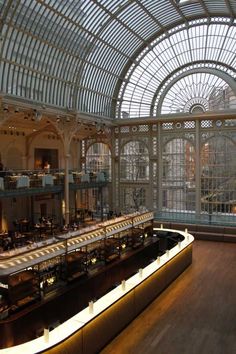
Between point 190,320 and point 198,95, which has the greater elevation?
point 198,95

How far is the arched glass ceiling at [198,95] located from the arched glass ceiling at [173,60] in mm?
313

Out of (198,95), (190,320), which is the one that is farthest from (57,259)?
(198,95)

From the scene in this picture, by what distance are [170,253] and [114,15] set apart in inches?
649

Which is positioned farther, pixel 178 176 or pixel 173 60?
pixel 173 60

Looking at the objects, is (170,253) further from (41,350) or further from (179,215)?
(179,215)

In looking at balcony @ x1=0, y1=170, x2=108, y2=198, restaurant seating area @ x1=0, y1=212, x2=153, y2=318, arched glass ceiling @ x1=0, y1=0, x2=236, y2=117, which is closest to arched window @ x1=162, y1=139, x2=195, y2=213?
balcony @ x1=0, y1=170, x2=108, y2=198

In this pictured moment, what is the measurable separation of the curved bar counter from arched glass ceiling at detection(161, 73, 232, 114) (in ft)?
53.6

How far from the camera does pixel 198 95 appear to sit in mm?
27984

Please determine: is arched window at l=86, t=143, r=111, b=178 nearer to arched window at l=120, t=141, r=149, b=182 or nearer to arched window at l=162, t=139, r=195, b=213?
arched window at l=120, t=141, r=149, b=182

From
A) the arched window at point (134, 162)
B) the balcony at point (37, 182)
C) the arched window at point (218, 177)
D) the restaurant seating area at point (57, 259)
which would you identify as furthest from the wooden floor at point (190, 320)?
the arched window at point (134, 162)

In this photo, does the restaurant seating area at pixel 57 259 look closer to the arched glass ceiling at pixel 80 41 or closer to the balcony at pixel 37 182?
the balcony at pixel 37 182

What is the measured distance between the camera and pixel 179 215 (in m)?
27.8

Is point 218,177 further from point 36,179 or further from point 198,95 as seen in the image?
point 36,179

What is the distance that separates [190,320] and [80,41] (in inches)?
745
